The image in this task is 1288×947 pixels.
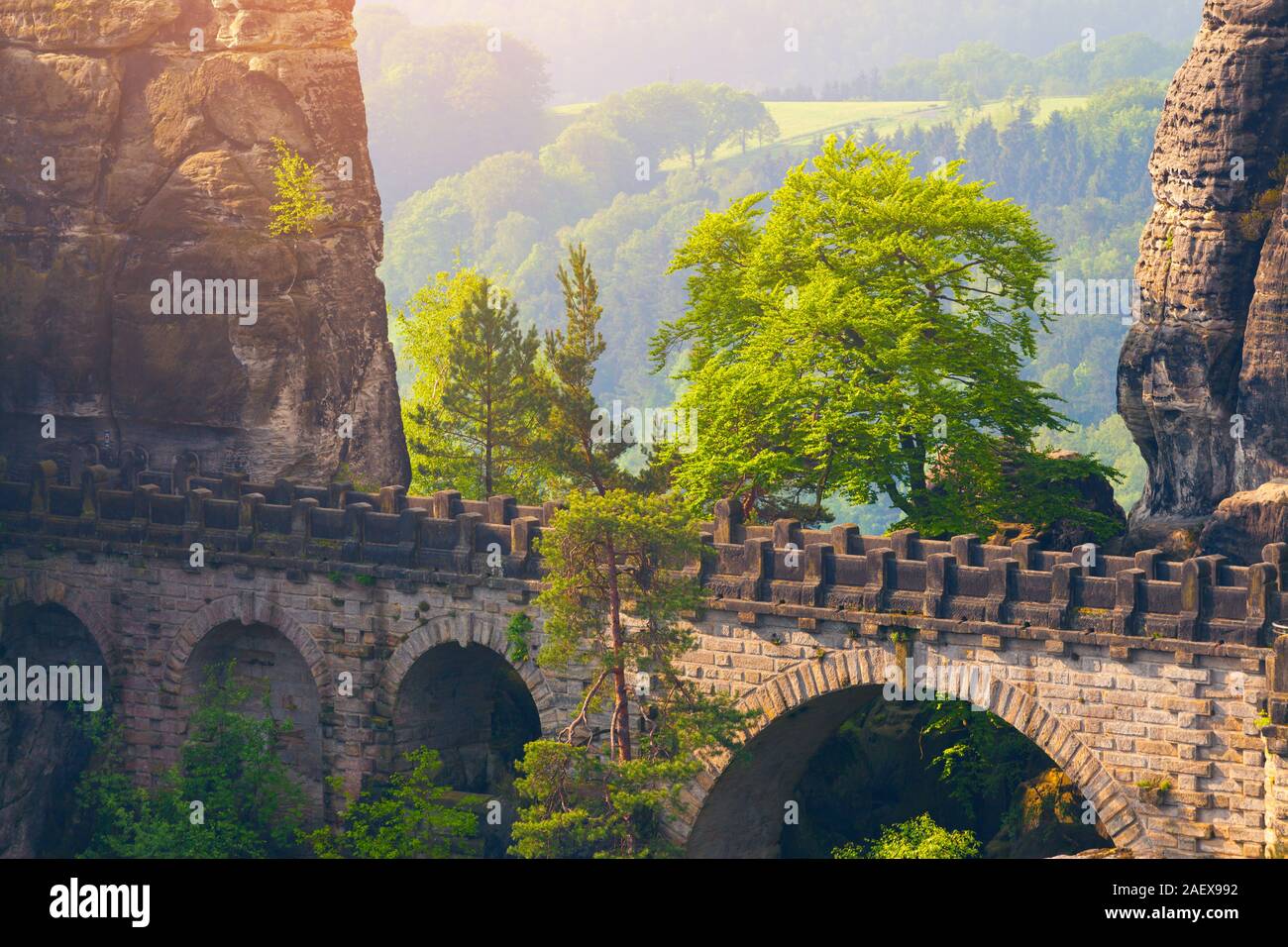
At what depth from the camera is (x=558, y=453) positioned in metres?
56.2

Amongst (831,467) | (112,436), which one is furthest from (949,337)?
(112,436)

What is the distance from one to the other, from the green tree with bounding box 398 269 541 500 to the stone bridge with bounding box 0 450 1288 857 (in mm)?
9672

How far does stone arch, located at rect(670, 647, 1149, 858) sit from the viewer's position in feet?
127

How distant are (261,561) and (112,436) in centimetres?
664

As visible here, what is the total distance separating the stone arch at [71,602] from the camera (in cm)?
4966

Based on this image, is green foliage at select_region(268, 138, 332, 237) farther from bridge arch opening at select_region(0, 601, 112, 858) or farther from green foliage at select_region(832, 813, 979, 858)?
green foliage at select_region(832, 813, 979, 858)

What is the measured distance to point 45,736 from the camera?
50.4 metres

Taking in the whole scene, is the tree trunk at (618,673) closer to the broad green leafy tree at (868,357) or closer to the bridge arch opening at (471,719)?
the bridge arch opening at (471,719)

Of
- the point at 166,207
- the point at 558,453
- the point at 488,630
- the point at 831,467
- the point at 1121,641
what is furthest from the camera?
the point at 558,453

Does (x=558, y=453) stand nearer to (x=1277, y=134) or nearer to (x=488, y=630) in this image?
(x=488, y=630)

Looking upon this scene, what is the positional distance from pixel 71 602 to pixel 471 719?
8.98 metres

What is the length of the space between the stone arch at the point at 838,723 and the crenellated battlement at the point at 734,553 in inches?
39.0

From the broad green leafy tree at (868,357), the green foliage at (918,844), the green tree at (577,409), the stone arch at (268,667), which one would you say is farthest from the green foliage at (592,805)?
the green tree at (577,409)

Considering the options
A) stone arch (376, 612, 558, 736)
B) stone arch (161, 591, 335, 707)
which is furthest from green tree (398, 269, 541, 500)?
stone arch (376, 612, 558, 736)
